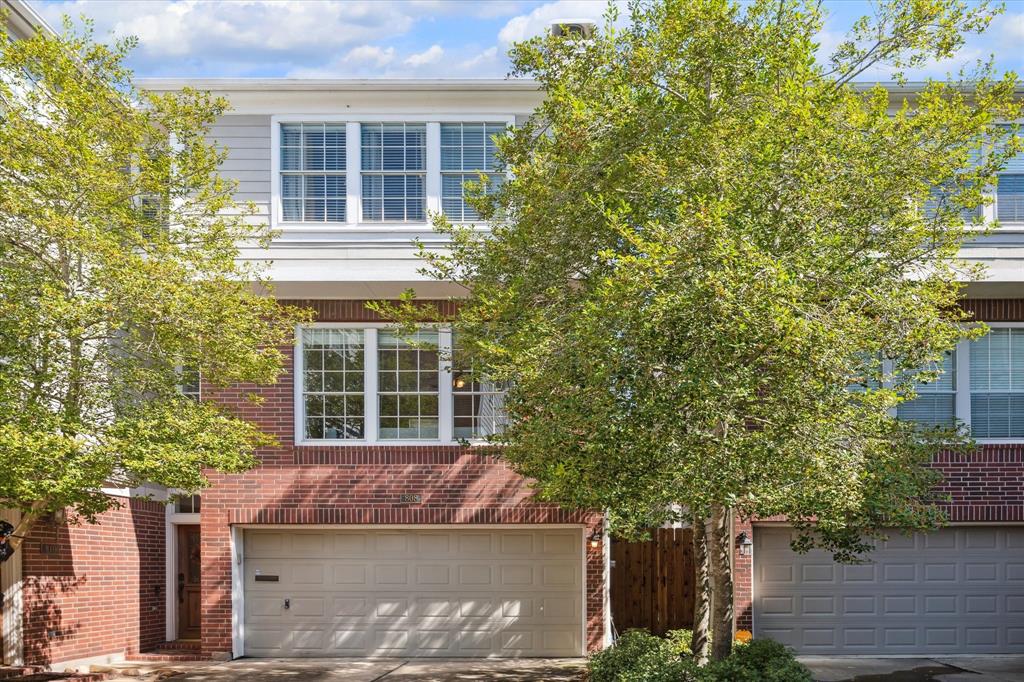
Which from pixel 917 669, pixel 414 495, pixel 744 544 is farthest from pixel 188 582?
pixel 917 669

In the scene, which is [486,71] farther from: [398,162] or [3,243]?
[3,243]

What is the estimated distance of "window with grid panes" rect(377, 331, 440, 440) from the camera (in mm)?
17922

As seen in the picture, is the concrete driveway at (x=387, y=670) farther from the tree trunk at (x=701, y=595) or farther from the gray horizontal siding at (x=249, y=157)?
the gray horizontal siding at (x=249, y=157)

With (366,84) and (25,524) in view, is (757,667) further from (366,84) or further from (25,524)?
(366,84)

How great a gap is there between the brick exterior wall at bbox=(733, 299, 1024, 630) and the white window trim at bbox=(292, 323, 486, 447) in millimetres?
4613

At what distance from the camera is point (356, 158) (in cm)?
1758

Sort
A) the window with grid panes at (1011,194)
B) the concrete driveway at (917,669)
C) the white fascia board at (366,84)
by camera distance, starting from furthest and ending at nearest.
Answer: the window with grid panes at (1011,194), the white fascia board at (366,84), the concrete driveway at (917,669)

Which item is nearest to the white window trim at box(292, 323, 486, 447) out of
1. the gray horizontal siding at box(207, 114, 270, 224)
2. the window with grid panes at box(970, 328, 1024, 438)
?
the gray horizontal siding at box(207, 114, 270, 224)

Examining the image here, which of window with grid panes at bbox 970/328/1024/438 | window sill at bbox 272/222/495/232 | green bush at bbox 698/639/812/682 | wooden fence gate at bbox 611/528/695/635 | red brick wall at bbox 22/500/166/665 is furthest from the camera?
wooden fence gate at bbox 611/528/695/635

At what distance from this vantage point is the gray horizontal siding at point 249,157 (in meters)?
17.4

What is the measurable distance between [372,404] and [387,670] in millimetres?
3963

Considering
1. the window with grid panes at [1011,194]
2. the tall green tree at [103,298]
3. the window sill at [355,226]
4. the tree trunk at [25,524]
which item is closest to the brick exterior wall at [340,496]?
the window sill at [355,226]

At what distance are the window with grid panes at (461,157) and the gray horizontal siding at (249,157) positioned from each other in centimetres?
267

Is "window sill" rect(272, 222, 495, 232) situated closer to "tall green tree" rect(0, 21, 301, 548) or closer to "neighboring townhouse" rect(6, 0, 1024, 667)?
"neighboring townhouse" rect(6, 0, 1024, 667)
